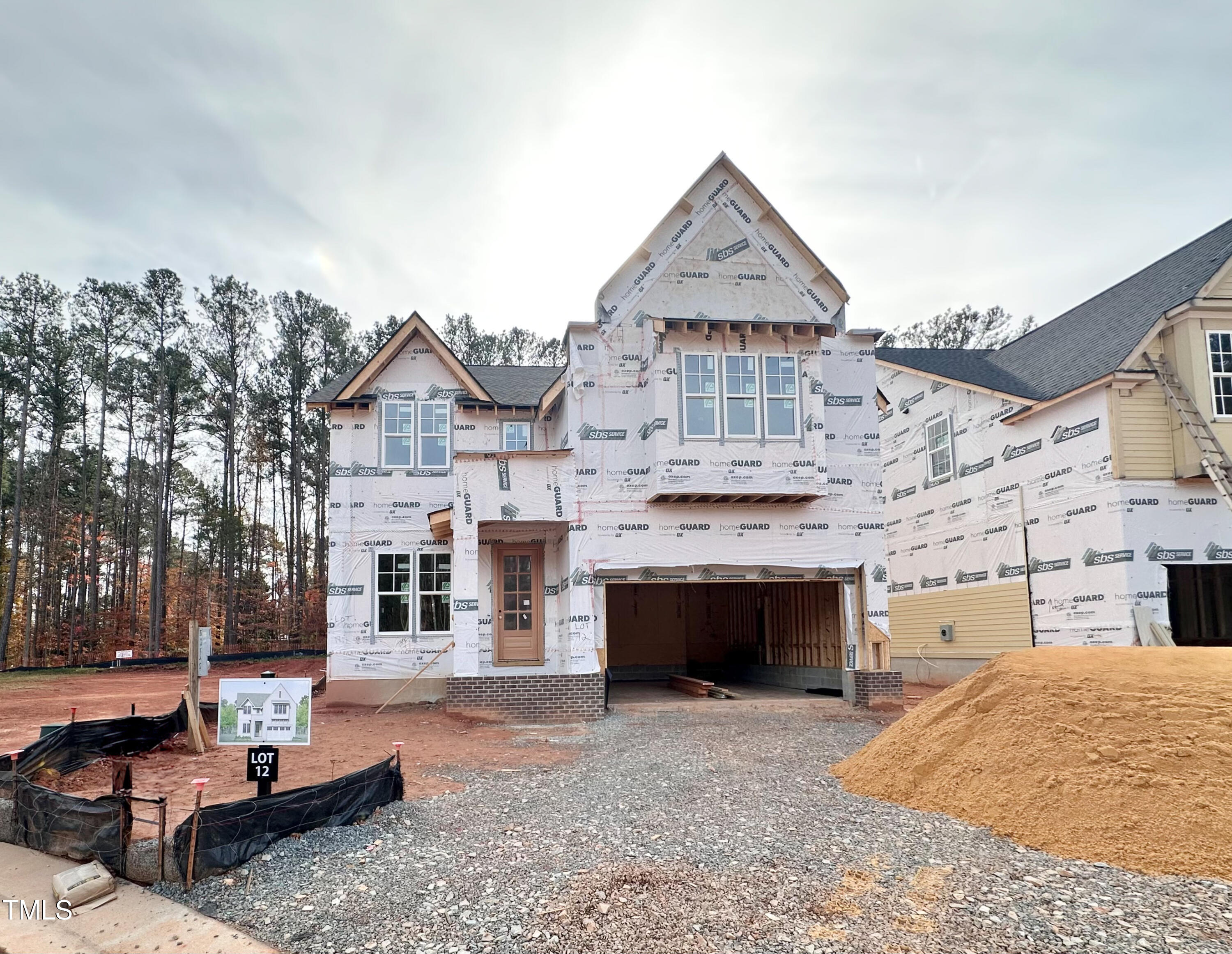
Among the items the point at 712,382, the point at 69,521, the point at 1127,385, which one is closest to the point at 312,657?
the point at 69,521

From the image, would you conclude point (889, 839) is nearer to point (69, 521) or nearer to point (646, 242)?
point (646, 242)

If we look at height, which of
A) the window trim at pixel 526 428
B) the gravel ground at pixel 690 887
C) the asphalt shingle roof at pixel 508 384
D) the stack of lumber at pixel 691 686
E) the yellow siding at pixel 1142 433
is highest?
the asphalt shingle roof at pixel 508 384

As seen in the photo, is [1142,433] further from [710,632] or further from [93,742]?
[93,742]

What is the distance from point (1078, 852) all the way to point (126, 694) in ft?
69.7

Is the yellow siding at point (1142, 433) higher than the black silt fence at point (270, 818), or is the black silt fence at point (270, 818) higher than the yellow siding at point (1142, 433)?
the yellow siding at point (1142, 433)

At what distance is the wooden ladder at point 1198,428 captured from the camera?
47.1 feet

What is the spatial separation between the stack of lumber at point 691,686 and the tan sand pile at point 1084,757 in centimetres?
709

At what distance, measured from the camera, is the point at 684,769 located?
9.64 metres

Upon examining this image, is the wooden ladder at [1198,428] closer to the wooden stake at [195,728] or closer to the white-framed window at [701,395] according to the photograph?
the white-framed window at [701,395]

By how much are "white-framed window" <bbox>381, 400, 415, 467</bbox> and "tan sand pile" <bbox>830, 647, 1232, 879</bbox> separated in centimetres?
1135

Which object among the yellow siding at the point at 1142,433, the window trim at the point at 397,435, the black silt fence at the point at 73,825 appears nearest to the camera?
the black silt fence at the point at 73,825

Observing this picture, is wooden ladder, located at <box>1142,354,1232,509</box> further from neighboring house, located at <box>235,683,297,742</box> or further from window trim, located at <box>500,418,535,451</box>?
neighboring house, located at <box>235,683,297,742</box>

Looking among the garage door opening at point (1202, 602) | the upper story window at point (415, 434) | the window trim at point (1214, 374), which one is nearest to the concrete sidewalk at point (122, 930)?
the upper story window at point (415, 434)

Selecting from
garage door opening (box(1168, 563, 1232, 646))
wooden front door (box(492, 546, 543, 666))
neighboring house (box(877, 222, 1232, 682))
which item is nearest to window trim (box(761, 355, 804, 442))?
wooden front door (box(492, 546, 543, 666))
